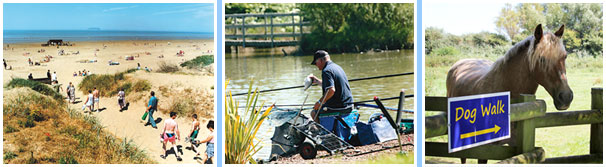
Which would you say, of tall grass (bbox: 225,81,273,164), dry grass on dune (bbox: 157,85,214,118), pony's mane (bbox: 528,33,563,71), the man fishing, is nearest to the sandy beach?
dry grass on dune (bbox: 157,85,214,118)

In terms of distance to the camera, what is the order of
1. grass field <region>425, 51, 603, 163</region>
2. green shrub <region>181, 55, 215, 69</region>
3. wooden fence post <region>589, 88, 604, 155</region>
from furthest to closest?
grass field <region>425, 51, 603, 163</region>
green shrub <region>181, 55, 215, 69</region>
wooden fence post <region>589, 88, 604, 155</region>

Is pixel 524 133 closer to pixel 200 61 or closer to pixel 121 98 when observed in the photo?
pixel 200 61

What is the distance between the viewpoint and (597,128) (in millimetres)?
5230

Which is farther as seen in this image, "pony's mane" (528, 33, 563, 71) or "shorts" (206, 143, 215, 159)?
"shorts" (206, 143, 215, 159)

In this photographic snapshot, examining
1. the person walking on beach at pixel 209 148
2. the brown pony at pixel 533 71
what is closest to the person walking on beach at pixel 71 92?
the person walking on beach at pixel 209 148

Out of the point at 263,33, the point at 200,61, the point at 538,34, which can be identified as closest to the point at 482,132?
the point at 538,34

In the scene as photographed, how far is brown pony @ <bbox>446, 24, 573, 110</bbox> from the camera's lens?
465cm

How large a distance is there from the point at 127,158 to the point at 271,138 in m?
1.20

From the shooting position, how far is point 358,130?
531 centimetres

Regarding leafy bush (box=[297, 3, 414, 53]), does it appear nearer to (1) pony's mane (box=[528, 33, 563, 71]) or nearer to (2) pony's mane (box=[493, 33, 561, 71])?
(2) pony's mane (box=[493, 33, 561, 71])

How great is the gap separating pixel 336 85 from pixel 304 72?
0.85 metres

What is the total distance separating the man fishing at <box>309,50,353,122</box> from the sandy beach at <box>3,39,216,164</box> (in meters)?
0.90

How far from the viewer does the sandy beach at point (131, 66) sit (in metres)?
5.27

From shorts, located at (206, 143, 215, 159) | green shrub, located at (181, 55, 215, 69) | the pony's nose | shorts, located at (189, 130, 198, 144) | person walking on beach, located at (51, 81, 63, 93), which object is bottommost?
shorts, located at (206, 143, 215, 159)
